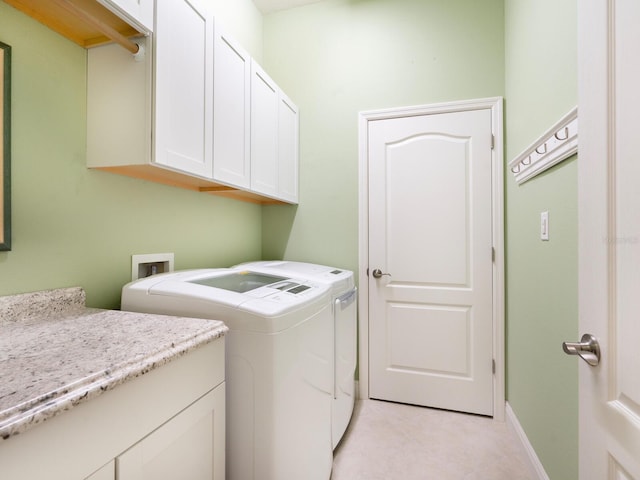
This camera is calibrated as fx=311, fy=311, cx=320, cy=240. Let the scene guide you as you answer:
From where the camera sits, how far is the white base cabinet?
508mm

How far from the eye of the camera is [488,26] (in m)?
2.12

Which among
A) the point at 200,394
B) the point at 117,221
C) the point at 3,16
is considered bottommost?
the point at 200,394

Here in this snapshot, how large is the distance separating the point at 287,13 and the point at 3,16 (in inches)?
81.6

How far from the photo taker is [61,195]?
3.69 ft

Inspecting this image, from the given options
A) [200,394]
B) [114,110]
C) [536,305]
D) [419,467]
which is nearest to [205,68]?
[114,110]

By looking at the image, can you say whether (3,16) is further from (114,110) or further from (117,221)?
(117,221)

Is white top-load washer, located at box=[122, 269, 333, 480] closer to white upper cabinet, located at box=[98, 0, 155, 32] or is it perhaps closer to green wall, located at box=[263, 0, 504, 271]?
white upper cabinet, located at box=[98, 0, 155, 32]

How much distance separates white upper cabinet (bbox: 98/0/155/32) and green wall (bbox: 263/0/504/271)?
4.86 feet

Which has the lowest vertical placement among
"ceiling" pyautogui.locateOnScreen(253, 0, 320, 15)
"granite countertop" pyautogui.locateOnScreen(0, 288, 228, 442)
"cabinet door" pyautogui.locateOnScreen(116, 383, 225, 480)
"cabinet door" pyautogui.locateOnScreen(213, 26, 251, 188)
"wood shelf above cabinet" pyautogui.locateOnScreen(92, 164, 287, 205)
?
"cabinet door" pyautogui.locateOnScreen(116, 383, 225, 480)

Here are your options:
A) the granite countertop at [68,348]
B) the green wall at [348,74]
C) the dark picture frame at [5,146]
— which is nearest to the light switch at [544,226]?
the green wall at [348,74]

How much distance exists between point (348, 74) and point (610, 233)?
2207 mm

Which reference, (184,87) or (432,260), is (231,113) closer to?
(184,87)

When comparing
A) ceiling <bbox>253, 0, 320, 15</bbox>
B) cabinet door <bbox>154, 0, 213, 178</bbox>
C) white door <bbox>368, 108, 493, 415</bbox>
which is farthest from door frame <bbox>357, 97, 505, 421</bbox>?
cabinet door <bbox>154, 0, 213, 178</bbox>

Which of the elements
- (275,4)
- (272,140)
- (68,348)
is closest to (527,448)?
(68,348)
